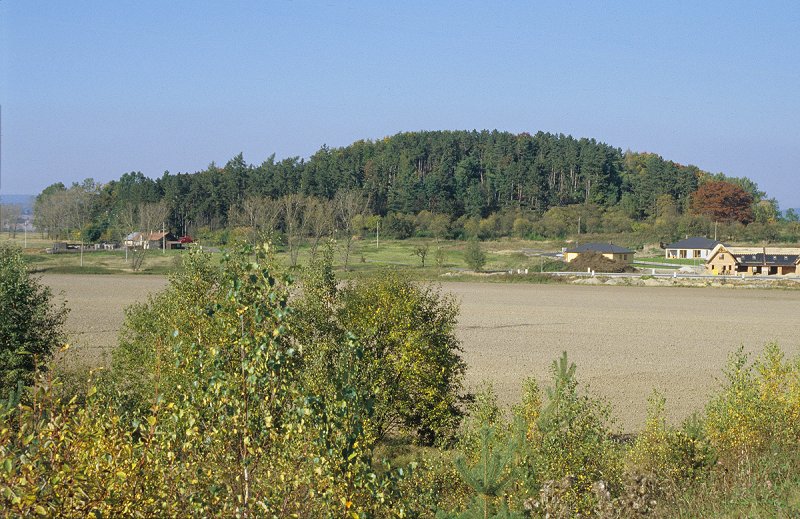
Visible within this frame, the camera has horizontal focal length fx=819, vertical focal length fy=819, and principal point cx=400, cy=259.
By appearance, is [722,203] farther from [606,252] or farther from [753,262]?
[753,262]

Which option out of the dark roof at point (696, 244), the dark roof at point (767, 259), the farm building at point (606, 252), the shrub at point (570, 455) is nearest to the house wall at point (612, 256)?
the farm building at point (606, 252)

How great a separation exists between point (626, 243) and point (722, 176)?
265ft

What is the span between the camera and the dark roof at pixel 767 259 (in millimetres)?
82875

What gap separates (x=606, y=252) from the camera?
91.6 m

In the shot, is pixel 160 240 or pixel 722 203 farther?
pixel 722 203

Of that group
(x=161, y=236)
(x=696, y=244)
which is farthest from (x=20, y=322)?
(x=161, y=236)

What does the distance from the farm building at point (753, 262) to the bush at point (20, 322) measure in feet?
246

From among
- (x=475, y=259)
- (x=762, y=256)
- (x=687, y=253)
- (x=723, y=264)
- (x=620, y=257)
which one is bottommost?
(x=723, y=264)

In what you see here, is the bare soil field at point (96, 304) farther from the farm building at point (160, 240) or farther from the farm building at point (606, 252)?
the farm building at point (606, 252)

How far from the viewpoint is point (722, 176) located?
18638 centimetres

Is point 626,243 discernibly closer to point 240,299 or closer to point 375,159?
point 375,159

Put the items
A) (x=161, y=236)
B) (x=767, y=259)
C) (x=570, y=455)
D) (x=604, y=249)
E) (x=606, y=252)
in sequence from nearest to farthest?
(x=570, y=455) → (x=767, y=259) → (x=606, y=252) → (x=604, y=249) → (x=161, y=236)

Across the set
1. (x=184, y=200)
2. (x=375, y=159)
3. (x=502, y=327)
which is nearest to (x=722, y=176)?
(x=375, y=159)

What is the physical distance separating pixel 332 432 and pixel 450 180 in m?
160
